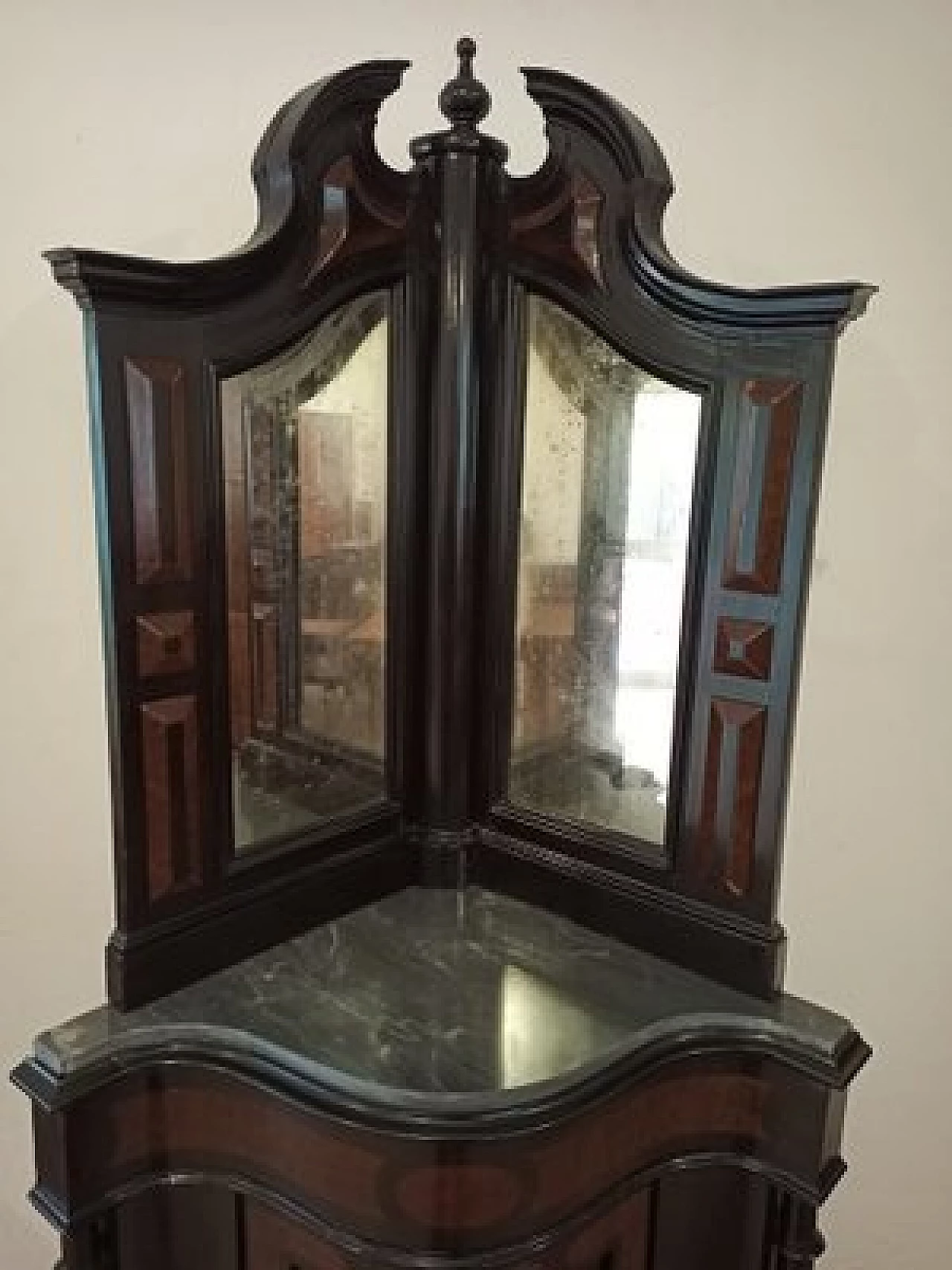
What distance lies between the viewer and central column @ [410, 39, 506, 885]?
1.28 metres

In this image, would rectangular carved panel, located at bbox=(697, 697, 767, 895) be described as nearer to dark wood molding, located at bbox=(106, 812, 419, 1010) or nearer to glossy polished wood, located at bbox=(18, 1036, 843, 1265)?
glossy polished wood, located at bbox=(18, 1036, 843, 1265)

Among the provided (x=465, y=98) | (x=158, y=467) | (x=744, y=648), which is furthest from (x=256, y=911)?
(x=465, y=98)

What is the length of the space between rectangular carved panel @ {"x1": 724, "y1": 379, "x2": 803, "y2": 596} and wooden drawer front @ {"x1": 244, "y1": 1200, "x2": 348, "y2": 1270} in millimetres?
879

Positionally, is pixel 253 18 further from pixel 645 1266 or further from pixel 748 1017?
pixel 645 1266

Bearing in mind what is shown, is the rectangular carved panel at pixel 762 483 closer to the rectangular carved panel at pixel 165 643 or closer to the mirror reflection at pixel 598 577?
the mirror reflection at pixel 598 577

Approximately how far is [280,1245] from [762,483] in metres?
1.03

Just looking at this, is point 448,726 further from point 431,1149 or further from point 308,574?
point 431,1149

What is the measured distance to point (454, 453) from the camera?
1352 mm

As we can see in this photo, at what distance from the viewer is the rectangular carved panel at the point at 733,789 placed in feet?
3.94

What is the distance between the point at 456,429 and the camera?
4.41 feet

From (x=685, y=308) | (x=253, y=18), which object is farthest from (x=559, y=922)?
(x=253, y=18)

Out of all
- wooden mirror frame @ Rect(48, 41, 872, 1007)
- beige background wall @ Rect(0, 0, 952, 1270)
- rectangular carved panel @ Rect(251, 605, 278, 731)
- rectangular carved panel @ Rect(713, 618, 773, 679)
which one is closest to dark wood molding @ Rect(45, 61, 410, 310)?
wooden mirror frame @ Rect(48, 41, 872, 1007)

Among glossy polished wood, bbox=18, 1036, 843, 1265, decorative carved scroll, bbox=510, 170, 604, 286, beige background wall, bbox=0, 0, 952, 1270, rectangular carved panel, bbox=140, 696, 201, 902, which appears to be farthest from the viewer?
beige background wall, bbox=0, 0, 952, 1270

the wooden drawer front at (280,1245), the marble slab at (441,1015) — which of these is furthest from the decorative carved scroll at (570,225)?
the wooden drawer front at (280,1245)
